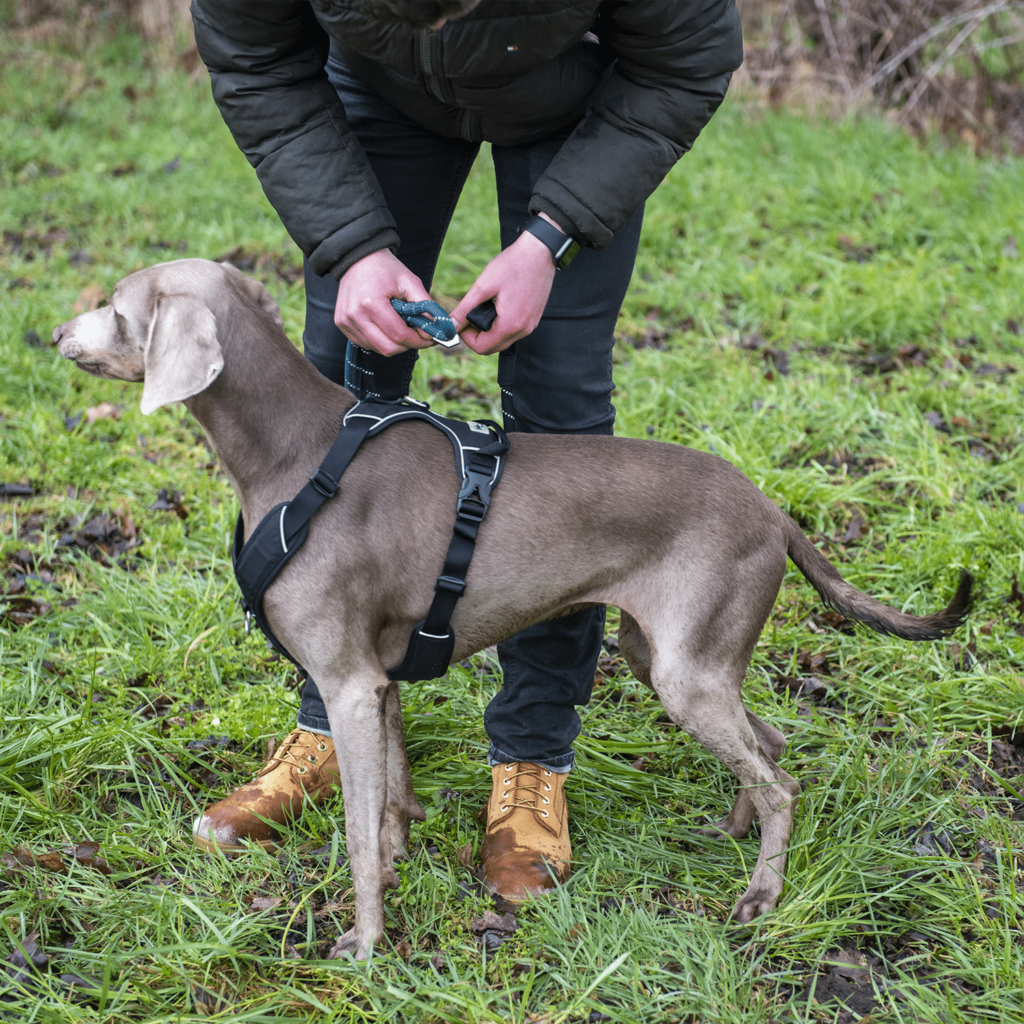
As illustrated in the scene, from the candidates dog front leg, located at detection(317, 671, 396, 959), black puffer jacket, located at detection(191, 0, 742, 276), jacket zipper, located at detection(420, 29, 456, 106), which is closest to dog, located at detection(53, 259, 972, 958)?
dog front leg, located at detection(317, 671, 396, 959)

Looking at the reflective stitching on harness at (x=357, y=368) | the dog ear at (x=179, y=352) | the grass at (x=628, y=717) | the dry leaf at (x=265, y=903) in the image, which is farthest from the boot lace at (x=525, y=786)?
the dog ear at (x=179, y=352)

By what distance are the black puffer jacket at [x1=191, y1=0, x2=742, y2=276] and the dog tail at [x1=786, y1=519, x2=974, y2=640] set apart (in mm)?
993

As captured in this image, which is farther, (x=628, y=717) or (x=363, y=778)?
(x=628, y=717)

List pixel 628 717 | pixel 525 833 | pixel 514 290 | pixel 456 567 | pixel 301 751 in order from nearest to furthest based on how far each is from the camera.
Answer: pixel 514 290 → pixel 456 567 → pixel 525 833 → pixel 301 751 → pixel 628 717

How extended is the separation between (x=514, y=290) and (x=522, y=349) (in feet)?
1.16

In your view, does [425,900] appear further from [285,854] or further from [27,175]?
[27,175]

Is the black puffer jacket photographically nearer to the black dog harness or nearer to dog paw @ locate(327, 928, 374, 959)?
the black dog harness

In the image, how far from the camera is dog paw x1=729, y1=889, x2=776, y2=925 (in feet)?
8.29

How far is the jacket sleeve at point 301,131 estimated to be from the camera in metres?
2.30

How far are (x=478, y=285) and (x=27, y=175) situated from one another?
6802 millimetres

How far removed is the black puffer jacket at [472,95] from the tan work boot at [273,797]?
141 cm

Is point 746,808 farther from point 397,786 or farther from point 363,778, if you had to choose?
→ point 363,778

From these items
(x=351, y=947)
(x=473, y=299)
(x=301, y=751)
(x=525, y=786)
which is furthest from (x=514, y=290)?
(x=351, y=947)

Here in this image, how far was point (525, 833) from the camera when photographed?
2.70 m
